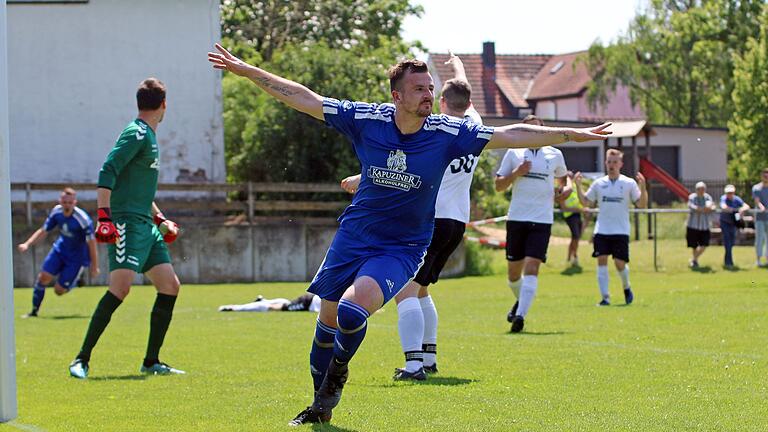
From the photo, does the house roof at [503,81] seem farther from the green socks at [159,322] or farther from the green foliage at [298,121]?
the green socks at [159,322]

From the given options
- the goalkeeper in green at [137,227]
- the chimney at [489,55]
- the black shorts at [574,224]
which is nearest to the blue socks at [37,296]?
the goalkeeper in green at [137,227]

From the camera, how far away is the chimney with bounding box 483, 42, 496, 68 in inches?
3312

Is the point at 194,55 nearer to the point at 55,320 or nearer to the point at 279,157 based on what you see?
the point at 279,157

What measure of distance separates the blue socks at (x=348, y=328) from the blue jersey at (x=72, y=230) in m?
12.3

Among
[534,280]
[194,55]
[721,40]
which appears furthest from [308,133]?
[721,40]

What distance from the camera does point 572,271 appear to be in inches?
1068

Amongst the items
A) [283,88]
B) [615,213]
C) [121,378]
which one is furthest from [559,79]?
[283,88]

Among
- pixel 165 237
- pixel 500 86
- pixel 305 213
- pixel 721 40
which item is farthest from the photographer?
pixel 500 86

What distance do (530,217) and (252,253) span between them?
50.7 ft

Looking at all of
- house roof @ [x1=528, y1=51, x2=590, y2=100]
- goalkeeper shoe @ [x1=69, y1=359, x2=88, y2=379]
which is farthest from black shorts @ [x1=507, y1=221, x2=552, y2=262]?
house roof @ [x1=528, y1=51, x2=590, y2=100]

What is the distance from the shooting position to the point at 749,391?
7.85 m

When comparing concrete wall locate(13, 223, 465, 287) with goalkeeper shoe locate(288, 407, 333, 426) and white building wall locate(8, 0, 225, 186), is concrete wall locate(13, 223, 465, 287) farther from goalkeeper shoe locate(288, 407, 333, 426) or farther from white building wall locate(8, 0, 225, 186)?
goalkeeper shoe locate(288, 407, 333, 426)

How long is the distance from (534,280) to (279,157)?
801 inches

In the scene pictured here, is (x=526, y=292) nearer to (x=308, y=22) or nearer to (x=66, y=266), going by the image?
(x=66, y=266)
